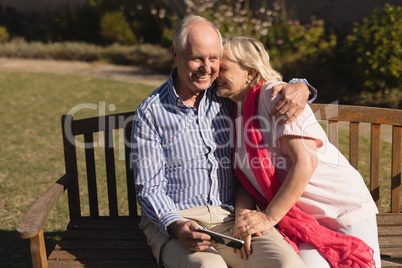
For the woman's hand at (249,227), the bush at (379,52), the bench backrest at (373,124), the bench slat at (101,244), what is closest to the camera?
the woman's hand at (249,227)

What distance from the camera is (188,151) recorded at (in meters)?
2.63

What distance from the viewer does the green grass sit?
4246 millimetres

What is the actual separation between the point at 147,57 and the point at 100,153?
586 cm

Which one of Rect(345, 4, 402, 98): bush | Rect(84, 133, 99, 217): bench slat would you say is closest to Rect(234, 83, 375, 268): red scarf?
Rect(84, 133, 99, 217): bench slat

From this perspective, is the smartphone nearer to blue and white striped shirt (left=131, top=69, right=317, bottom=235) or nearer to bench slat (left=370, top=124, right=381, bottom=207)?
blue and white striped shirt (left=131, top=69, right=317, bottom=235)

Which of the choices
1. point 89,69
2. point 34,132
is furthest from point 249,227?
point 89,69

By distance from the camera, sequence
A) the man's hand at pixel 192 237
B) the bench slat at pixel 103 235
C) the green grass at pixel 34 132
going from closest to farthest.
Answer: the man's hand at pixel 192 237 < the bench slat at pixel 103 235 < the green grass at pixel 34 132

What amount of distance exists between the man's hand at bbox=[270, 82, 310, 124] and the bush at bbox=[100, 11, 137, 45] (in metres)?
10.9

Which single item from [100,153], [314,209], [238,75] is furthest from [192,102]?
[100,153]

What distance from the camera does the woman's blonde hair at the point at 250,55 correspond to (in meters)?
2.59

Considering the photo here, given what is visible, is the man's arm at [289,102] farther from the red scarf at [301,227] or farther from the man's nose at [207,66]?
the man's nose at [207,66]

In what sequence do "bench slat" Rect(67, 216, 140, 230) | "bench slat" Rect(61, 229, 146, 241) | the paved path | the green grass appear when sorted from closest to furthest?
"bench slat" Rect(61, 229, 146, 241)
"bench slat" Rect(67, 216, 140, 230)
the green grass
the paved path

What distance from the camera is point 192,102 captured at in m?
2.74

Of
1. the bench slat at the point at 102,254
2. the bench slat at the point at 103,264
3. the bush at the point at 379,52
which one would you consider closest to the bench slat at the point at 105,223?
the bench slat at the point at 102,254
